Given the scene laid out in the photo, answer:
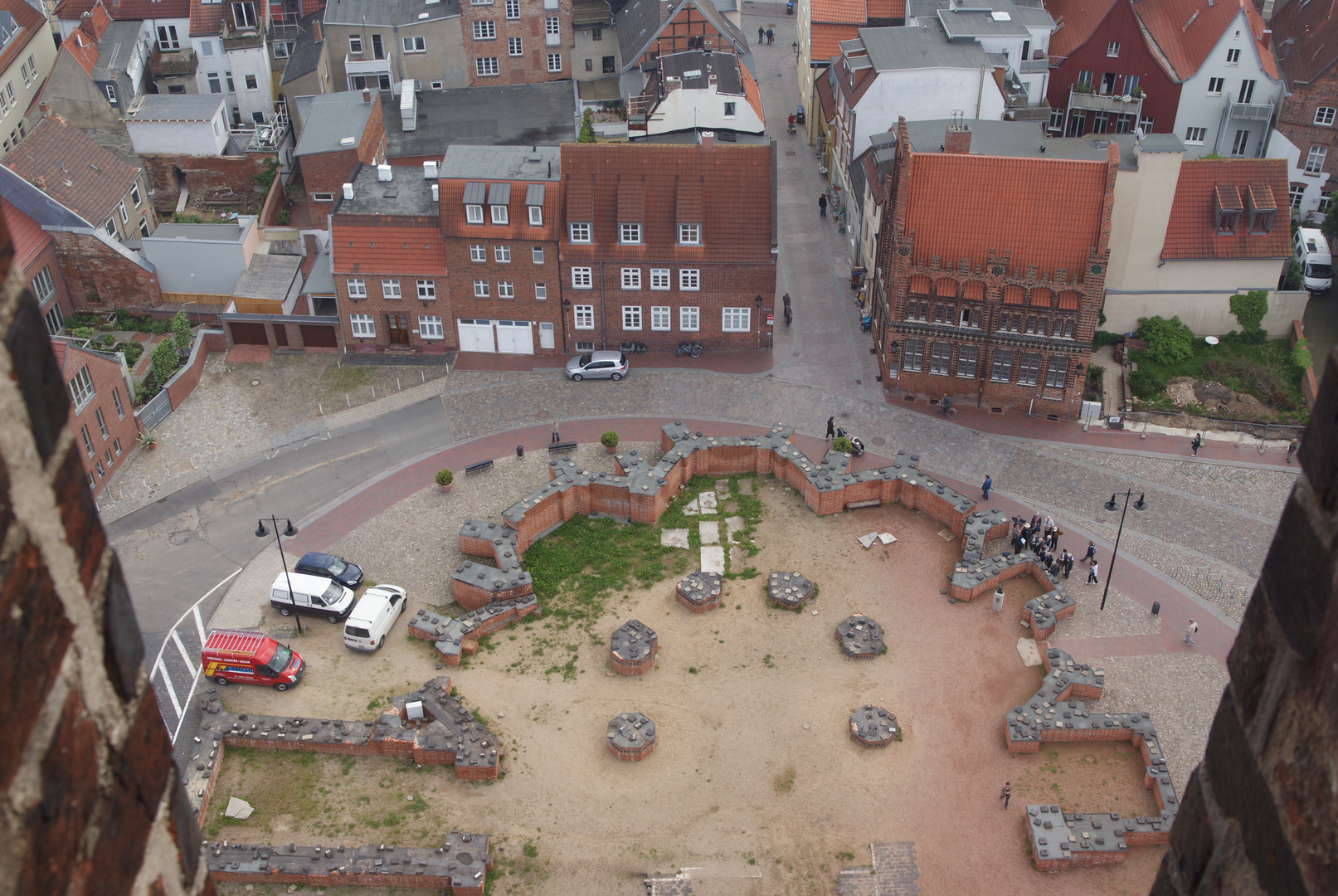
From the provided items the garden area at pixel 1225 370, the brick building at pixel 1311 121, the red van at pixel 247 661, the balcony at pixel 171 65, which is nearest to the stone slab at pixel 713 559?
the red van at pixel 247 661

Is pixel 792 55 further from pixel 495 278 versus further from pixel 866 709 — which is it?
pixel 866 709

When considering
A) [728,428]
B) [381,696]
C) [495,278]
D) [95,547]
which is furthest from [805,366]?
[95,547]

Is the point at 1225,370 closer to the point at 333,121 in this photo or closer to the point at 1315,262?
the point at 1315,262

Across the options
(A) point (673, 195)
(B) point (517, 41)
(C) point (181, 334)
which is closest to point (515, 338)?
(A) point (673, 195)

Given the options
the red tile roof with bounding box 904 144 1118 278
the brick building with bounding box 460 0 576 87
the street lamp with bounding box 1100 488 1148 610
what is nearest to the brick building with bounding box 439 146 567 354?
the red tile roof with bounding box 904 144 1118 278

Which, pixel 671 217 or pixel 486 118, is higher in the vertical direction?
pixel 486 118
